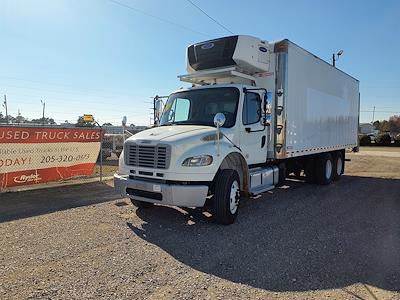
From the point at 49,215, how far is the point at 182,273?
3814 mm

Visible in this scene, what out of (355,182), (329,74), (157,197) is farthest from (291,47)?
(355,182)

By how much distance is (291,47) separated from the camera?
8859 mm

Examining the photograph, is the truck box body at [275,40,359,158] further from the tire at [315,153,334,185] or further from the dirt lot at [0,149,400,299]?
the dirt lot at [0,149,400,299]

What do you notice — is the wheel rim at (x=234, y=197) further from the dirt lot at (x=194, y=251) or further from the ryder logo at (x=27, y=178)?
the ryder logo at (x=27, y=178)

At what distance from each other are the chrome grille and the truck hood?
0.17m

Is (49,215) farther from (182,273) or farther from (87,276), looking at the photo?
(182,273)

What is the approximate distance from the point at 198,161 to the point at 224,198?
0.82 metres

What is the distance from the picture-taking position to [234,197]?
21.8ft

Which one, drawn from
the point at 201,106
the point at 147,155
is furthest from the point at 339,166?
the point at 147,155

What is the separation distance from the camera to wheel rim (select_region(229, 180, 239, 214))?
654cm

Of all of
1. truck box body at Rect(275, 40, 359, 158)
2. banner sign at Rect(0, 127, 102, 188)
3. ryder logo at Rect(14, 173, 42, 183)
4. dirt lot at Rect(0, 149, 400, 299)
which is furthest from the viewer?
ryder logo at Rect(14, 173, 42, 183)

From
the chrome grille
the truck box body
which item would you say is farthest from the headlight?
the truck box body

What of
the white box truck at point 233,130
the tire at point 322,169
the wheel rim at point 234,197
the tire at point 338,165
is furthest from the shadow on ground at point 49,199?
the tire at point 338,165

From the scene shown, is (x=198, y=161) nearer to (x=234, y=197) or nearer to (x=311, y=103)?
(x=234, y=197)
